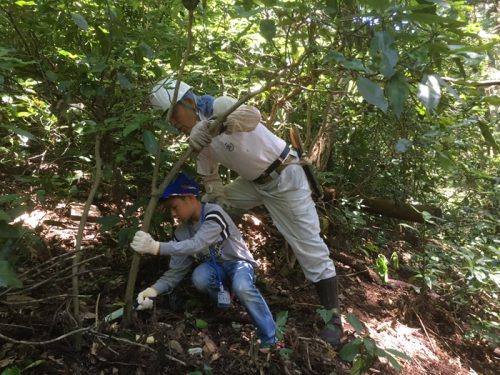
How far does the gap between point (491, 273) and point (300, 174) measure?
1848mm

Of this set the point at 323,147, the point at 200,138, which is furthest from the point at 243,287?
the point at 323,147

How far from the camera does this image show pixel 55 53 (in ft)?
7.77

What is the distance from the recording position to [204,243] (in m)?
2.53

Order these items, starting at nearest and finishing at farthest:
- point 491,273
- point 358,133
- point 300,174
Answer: point 300,174
point 491,273
point 358,133

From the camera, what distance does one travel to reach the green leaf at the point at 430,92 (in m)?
1.19

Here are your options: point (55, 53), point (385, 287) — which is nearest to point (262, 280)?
point (385, 287)

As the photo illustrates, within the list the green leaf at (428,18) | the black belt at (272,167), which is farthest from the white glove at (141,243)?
the green leaf at (428,18)

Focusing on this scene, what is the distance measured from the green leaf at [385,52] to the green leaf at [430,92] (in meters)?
0.12

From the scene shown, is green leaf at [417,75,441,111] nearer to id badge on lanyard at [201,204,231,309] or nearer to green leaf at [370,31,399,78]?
green leaf at [370,31,399,78]

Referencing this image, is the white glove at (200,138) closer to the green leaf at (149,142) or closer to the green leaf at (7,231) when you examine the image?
the green leaf at (149,142)

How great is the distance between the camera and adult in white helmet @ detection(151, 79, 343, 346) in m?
2.71

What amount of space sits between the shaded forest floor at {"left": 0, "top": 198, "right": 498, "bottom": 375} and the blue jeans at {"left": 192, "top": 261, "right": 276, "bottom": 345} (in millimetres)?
166

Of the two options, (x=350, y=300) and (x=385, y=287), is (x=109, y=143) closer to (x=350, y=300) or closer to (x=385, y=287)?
(x=350, y=300)

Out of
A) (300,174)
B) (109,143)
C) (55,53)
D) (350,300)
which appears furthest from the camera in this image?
(350,300)
